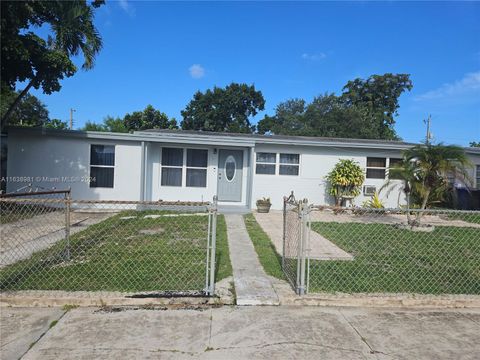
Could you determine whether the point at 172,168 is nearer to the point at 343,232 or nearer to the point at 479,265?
the point at 343,232

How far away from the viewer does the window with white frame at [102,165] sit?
12953 mm

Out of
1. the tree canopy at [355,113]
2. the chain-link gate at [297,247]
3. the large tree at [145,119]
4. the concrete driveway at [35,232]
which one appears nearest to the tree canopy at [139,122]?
the large tree at [145,119]

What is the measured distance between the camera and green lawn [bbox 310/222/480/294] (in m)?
5.04

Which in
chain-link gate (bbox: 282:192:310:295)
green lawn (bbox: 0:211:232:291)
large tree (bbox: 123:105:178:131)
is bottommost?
green lawn (bbox: 0:211:232:291)

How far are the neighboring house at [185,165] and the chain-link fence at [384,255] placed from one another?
12.3 ft

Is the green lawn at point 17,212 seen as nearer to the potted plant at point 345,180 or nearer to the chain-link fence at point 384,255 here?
the chain-link fence at point 384,255

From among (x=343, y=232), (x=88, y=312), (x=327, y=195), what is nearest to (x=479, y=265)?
(x=343, y=232)

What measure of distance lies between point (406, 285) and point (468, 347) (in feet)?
5.63

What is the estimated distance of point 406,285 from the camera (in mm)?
5098

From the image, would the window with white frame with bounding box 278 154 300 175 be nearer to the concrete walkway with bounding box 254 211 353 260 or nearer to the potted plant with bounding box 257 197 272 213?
the potted plant with bounding box 257 197 272 213

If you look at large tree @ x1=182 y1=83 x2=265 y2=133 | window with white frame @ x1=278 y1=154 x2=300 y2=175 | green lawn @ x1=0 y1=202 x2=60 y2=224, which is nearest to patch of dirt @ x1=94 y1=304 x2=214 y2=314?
green lawn @ x1=0 y1=202 x2=60 y2=224

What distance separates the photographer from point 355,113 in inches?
1640

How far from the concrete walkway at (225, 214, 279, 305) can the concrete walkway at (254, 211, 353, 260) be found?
2.33 feet

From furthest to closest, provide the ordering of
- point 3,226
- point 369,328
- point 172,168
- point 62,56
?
point 172,168 → point 62,56 → point 3,226 → point 369,328
